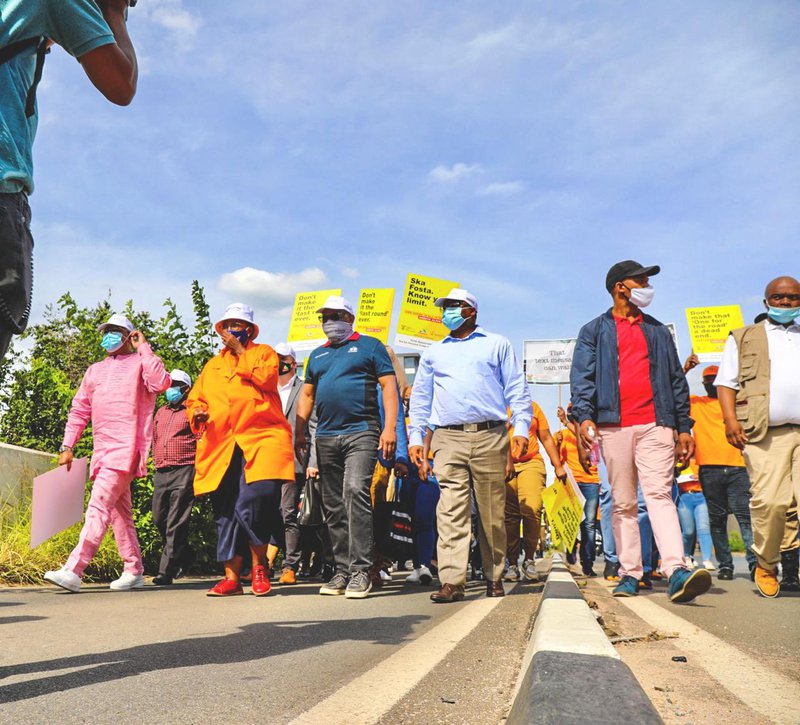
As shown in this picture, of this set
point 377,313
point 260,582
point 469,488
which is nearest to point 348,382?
point 469,488

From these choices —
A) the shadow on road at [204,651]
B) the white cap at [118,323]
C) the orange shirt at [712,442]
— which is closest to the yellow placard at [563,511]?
the orange shirt at [712,442]

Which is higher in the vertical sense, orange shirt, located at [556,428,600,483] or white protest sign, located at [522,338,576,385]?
white protest sign, located at [522,338,576,385]

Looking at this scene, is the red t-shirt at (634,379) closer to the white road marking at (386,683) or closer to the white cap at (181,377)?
the white road marking at (386,683)

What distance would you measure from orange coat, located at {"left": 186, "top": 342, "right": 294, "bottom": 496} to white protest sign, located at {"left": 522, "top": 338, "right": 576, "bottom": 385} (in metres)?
10.5

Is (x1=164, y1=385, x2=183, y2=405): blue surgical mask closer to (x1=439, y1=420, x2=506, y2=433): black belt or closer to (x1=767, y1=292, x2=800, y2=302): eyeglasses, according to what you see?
(x1=439, y1=420, x2=506, y2=433): black belt

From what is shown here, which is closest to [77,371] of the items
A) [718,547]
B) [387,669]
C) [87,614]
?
[87,614]

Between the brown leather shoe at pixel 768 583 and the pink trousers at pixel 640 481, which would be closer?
the pink trousers at pixel 640 481

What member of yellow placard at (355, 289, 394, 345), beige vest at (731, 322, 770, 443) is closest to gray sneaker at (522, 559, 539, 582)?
beige vest at (731, 322, 770, 443)

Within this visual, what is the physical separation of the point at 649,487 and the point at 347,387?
236 centimetres

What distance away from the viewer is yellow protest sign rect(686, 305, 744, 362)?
478 inches

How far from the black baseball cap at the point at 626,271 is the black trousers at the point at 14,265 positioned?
449 centimetres

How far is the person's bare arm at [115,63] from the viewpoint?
8.35ft

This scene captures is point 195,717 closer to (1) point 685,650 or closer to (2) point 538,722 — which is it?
(2) point 538,722

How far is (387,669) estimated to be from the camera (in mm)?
2908
